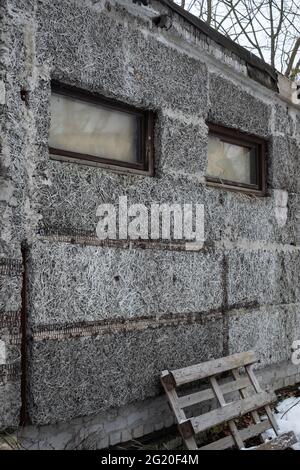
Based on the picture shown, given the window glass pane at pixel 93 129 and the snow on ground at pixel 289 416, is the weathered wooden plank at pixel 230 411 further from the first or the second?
the window glass pane at pixel 93 129

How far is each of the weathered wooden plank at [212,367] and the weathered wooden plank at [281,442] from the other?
0.59m

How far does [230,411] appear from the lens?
3.84 metres

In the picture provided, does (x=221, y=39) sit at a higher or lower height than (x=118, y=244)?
higher

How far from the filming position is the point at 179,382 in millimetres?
3645

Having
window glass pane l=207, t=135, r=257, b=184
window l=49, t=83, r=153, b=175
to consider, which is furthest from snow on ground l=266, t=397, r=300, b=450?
window l=49, t=83, r=153, b=175

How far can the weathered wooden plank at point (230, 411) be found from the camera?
3.58 metres

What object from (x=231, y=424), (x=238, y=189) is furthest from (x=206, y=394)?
(x=238, y=189)

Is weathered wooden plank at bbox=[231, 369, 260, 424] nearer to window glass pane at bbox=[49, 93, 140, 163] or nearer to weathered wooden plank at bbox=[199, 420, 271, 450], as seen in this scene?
weathered wooden plank at bbox=[199, 420, 271, 450]

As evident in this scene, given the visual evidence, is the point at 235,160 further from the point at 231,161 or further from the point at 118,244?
the point at 118,244

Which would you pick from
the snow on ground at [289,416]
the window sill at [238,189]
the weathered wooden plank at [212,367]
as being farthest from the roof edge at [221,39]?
the snow on ground at [289,416]

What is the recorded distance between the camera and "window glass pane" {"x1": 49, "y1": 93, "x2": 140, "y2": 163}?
10.9 feet

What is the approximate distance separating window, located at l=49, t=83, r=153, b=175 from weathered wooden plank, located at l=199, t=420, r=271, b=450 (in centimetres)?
197

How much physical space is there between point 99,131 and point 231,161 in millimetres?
1654
